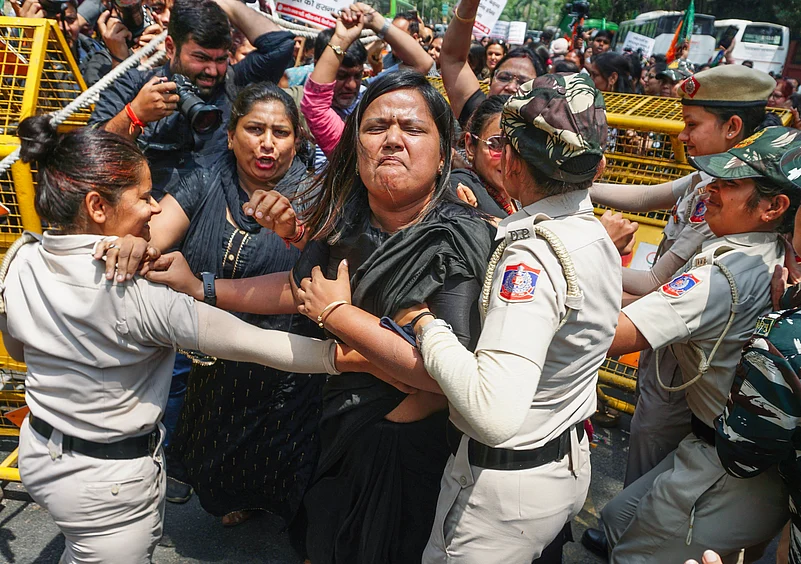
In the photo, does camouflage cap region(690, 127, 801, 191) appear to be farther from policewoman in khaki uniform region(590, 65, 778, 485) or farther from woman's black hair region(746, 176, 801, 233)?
policewoman in khaki uniform region(590, 65, 778, 485)

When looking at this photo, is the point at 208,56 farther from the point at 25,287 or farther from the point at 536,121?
the point at 536,121

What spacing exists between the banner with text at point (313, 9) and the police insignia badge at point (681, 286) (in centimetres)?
371

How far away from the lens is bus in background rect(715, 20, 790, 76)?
2273cm

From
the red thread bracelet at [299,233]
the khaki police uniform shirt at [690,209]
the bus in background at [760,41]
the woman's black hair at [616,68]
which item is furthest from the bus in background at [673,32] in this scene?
the red thread bracelet at [299,233]

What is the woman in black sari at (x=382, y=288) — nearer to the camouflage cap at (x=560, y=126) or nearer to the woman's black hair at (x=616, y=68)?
the camouflage cap at (x=560, y=126)

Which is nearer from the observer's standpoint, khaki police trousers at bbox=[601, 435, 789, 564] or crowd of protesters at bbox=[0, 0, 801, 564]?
crowd of protesters at bbox=[0, 0, 801, 564]

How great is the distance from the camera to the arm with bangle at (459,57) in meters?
3.58

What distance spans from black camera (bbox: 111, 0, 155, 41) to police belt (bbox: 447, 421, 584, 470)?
448 centimetres

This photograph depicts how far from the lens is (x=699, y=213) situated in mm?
2703

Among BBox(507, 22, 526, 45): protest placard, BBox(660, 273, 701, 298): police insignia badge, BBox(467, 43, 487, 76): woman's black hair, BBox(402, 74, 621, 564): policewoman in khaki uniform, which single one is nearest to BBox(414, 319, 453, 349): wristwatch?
BBox(402, 74, 621, 564): policewoman in khaki uniform

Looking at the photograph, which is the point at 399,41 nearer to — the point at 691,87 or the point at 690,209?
the point at 691,87

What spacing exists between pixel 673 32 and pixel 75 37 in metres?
19.2

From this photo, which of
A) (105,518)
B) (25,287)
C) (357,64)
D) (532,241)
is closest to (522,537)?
(532,241)

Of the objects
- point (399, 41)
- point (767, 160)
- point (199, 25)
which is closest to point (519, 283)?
point (767, 160)
